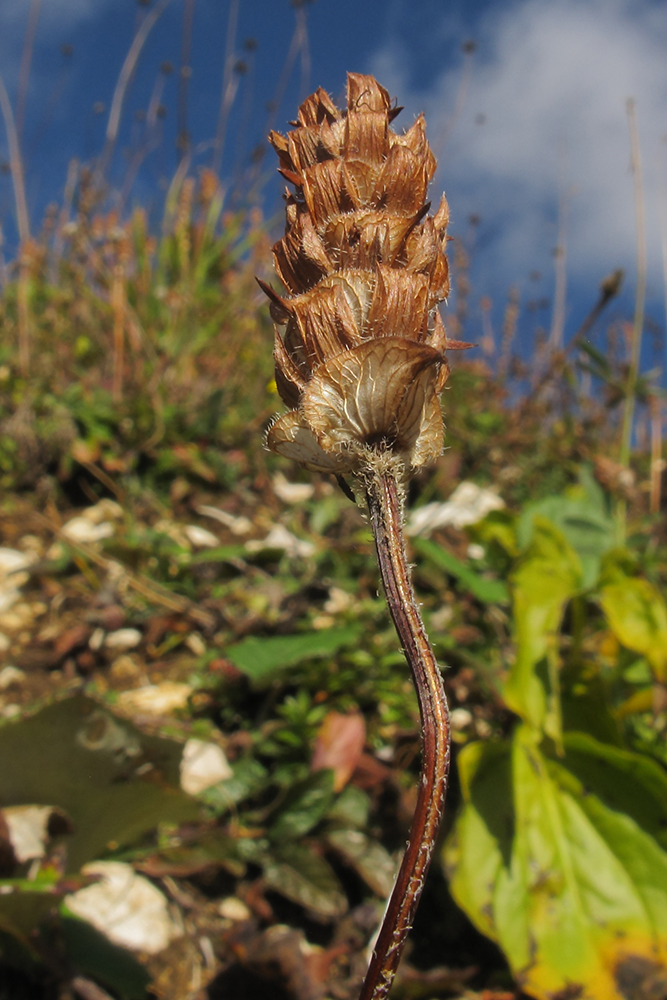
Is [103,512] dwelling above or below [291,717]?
above

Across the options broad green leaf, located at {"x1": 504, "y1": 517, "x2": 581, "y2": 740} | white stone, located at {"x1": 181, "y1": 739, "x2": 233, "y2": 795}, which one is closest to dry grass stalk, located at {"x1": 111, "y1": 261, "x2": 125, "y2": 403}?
white stone, located at {"x1": 181, "y1": 739, "x2": 233, "y2": 795}

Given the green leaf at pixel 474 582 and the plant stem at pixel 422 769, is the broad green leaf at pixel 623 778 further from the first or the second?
the plant stem at pixel 422 769

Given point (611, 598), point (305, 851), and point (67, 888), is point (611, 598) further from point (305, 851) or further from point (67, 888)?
point (67, 888)

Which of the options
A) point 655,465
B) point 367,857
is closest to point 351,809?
point 367,857

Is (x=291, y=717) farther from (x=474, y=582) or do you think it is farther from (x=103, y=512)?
(x=103, y=512)

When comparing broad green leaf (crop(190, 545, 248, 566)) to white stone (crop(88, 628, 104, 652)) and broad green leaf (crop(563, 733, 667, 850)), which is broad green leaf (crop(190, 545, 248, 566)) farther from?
broad green leaf (crop(563, 733, 667, 850))
